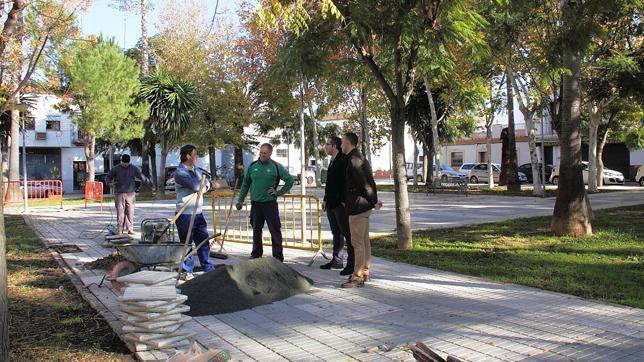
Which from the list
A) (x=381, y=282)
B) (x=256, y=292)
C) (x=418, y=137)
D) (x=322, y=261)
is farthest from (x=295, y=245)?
(x=418, y=137)

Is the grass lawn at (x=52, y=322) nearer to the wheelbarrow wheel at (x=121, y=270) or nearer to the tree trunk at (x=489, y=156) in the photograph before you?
the wheelbarrow wheel at (x=121, y=270)

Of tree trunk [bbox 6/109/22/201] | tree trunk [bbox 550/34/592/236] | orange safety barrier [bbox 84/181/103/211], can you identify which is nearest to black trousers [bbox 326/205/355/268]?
tree trunk [bbox 550/34/592/236]

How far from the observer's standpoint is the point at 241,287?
616 centimetres

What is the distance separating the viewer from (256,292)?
20.3 ft

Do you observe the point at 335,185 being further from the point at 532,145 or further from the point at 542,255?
the point at 532,145

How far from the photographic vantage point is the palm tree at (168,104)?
25.3m

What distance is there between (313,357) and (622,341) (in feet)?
Result: 8.31

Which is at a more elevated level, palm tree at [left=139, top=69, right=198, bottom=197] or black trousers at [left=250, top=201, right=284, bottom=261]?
palm tree at [left=139, top=69, right=198, bottom=197]

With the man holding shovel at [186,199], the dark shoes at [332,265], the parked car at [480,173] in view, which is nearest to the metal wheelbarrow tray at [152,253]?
the man holding shovel at [186,199]

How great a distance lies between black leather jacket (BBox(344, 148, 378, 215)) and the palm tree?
19933mm

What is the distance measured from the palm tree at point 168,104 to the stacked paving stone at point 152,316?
21683mm

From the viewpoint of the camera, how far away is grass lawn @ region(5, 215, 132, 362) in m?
4.57

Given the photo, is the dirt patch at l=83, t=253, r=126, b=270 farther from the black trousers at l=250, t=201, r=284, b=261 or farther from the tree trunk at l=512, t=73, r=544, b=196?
the tree trunk at l=512, t=73, r=544, b=196

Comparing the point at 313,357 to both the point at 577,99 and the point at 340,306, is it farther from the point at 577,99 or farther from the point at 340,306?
the point at 577,99
